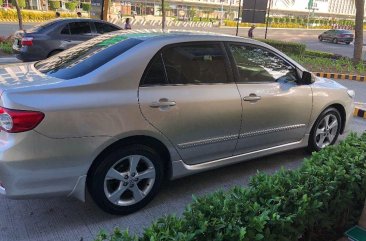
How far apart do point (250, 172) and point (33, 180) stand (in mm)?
2471

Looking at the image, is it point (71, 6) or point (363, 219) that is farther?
point (71, 6)

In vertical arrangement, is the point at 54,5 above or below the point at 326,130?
above

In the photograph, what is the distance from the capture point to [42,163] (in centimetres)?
271

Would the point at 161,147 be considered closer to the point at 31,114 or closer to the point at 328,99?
the point at 31,114

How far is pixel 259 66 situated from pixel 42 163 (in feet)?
8.13

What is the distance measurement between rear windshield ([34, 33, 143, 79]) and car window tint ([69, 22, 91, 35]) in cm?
704

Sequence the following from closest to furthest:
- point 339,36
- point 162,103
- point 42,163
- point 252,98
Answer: point 42,163 < point 162,103 < point 252,98 < point 339,36

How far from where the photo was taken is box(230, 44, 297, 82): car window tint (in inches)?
151

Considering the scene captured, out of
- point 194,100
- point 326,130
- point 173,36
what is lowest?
point 326,130

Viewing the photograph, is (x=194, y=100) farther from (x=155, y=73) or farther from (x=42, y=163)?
(x=42, y=163)

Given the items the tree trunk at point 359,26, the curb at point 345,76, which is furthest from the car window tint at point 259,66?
the tree trunk at point 359,26

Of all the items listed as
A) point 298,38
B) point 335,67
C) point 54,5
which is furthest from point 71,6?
point 335,67

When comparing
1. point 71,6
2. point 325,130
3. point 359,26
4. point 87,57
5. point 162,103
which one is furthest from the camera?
point 71,6

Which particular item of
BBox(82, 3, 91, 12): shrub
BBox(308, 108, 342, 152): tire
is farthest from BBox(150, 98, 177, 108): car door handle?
Result: BBox(82, 3, 91, 12): shrub
